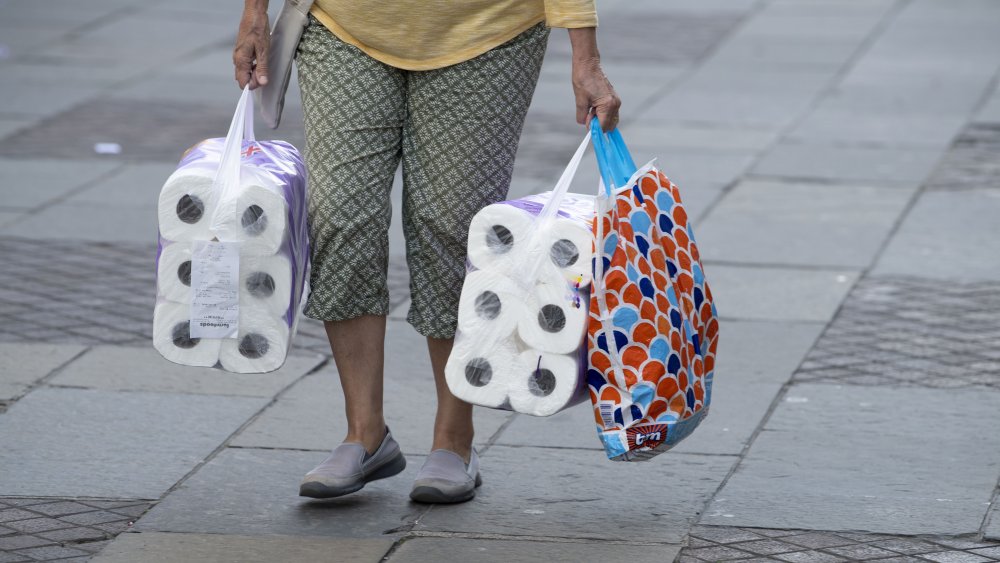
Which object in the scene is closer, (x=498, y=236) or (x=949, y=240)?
(x=498, y=236)

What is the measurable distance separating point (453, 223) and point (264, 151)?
48cm

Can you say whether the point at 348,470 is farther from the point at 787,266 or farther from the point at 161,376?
the point at 787,266

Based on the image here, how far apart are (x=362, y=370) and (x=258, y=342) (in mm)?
297

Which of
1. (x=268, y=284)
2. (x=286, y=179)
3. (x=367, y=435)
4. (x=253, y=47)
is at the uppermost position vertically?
(x=253, y=47)

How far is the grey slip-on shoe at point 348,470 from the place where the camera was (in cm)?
378

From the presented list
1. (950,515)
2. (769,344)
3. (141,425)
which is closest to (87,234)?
(141,425)

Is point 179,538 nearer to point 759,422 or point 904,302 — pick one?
point 759,422

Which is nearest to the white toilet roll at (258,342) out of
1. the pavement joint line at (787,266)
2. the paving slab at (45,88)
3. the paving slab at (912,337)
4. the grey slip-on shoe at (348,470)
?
the grey slip-on shoe at (348,470)

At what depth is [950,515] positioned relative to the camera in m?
3.76

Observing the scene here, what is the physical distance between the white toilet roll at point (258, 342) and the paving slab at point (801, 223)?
3.10 metres

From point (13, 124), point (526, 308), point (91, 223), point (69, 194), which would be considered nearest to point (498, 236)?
point (526, 308)

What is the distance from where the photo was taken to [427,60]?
3664mm

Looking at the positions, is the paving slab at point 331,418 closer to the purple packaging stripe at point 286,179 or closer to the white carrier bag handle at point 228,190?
the purple packaging stripe at point 286,179

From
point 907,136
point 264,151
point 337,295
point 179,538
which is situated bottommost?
point 907,136
